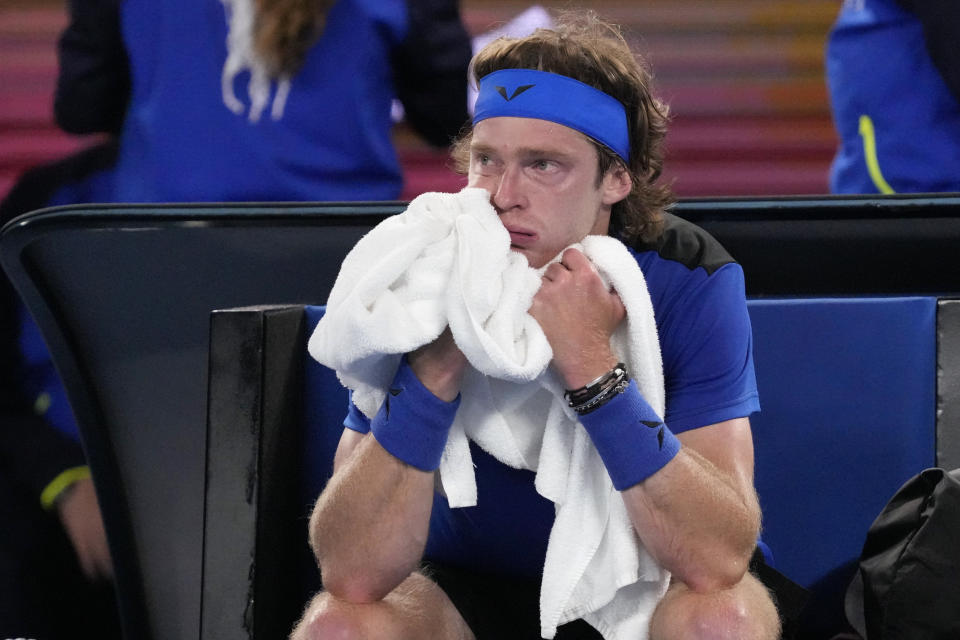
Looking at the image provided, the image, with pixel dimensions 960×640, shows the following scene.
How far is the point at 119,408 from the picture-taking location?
6.75 feet

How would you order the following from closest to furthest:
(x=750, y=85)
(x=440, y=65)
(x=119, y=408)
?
1. (x=119, y=408)
2. (x=440, y=65)
3. (x=750, y=85)

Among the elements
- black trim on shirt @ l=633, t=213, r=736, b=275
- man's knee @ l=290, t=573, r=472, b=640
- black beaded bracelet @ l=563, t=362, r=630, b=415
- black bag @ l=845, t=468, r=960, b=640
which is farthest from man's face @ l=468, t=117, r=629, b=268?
black bag @ l=845, t=468, r=960, b=640

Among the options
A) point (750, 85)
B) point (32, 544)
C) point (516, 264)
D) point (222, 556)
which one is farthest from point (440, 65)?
point (750, 85)

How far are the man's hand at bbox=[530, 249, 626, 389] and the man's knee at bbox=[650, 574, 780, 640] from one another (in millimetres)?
304

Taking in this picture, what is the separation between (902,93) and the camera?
2.34 m

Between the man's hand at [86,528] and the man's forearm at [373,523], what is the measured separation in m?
0.86

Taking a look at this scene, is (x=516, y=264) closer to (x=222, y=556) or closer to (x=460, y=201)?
(x=460, y=201)

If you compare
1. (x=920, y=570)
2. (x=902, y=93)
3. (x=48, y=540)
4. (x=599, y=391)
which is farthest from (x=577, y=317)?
(x=48, y=540)

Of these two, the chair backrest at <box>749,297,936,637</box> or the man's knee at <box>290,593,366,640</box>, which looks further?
the chair backrest at <box>749,297,936,637</box>

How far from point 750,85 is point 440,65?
1.48m

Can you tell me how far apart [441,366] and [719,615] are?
456mm

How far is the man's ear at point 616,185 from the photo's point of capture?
5.80ft

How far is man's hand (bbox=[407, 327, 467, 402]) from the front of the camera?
61.2 inches

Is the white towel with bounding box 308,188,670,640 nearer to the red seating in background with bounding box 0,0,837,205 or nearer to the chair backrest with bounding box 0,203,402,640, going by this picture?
the chair backrest with bounding box 0,203,402,640
